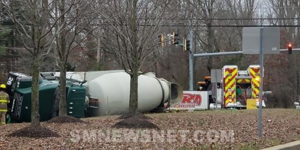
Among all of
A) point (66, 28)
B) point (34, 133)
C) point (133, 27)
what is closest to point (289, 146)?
point (34, 133)

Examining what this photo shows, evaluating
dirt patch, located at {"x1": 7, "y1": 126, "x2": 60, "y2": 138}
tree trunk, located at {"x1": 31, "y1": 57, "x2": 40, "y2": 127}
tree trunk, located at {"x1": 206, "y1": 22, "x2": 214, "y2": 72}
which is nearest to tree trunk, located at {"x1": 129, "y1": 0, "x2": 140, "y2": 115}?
tree trunk, located at {"x1": 31, "y1": 57, "x2": 40, "y2": 127}

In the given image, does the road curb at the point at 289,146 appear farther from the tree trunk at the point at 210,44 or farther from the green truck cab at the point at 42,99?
the tree trunk at the point at 210,44

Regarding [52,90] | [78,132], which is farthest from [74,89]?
[78,132]

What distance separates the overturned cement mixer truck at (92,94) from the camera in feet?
69.6

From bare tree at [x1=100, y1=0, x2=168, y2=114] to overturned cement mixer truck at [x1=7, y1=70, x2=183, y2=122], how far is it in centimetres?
422

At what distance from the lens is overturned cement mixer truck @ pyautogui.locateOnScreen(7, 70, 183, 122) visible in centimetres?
2120

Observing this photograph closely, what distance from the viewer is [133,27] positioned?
55.5 ft

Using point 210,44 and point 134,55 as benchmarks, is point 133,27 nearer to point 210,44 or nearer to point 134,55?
point 134,55

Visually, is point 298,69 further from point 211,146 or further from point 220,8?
point 211,146

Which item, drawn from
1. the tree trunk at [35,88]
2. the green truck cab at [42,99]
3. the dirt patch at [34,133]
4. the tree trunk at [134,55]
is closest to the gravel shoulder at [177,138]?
the dirt patch at [34,133]

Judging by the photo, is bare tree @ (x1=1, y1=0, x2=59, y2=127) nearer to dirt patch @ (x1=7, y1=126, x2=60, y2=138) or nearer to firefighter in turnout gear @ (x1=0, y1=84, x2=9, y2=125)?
dirt patch @ (x1=7, y1=126, x2=60, y2=138)

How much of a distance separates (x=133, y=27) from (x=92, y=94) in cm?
767

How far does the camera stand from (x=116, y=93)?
2430cm

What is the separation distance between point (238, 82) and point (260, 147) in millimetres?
22327
